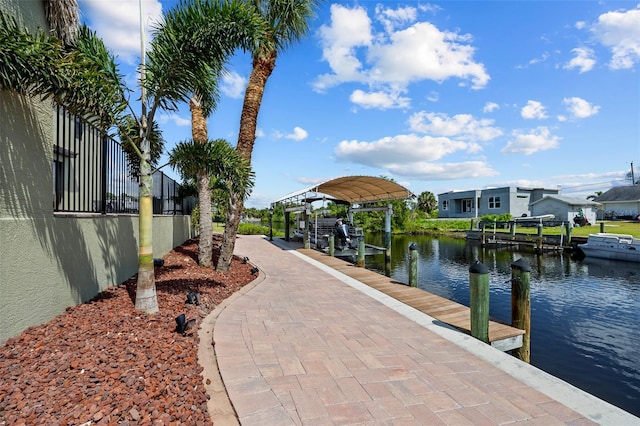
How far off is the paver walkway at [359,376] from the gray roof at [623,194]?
177ft

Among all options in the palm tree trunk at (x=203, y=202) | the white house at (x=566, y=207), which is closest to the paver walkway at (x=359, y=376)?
the palm tree trunk at (x=203, y=202)

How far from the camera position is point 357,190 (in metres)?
19.1

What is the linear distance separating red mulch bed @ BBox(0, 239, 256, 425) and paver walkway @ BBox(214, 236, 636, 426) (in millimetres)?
499

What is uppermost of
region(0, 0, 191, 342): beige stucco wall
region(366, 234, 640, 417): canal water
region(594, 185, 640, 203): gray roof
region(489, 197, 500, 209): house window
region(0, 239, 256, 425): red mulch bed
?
region(594, 185, 640, 203): gray roof

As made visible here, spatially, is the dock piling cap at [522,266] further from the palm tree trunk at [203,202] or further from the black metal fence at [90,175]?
the palm tree trunk at [203,202]

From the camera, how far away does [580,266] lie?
1712 cm

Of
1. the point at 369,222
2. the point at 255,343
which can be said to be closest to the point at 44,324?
the point at 255,343

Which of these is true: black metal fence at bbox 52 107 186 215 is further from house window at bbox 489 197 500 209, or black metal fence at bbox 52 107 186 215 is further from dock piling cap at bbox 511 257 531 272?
house window at bbox 489 197 500 209

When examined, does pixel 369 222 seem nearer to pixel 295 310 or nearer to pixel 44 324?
pixel 295 310

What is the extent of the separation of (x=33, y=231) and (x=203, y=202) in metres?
5.98

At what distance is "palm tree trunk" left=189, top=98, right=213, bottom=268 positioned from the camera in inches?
378

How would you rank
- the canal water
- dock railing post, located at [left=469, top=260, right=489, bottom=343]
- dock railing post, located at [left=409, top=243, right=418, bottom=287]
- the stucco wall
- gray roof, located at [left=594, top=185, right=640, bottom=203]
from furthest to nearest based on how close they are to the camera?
1. gray roof, located at [left=594, top=185, right=640, bottom=203]
2. dock railing post, located at [left=409, top=243, right=418, bottom=287]
3. the canal water
4. dock railing post, located at [left=469, top=260, right=489, bottom=343]
5. the stucco wall

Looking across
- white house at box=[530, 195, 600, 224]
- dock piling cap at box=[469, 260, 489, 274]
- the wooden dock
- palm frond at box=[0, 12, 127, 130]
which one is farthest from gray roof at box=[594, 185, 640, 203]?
palm frond at box=[0, 12, 127, 130]

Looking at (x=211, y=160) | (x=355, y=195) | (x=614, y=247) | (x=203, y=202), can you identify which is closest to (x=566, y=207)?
(x=614, y=247)
